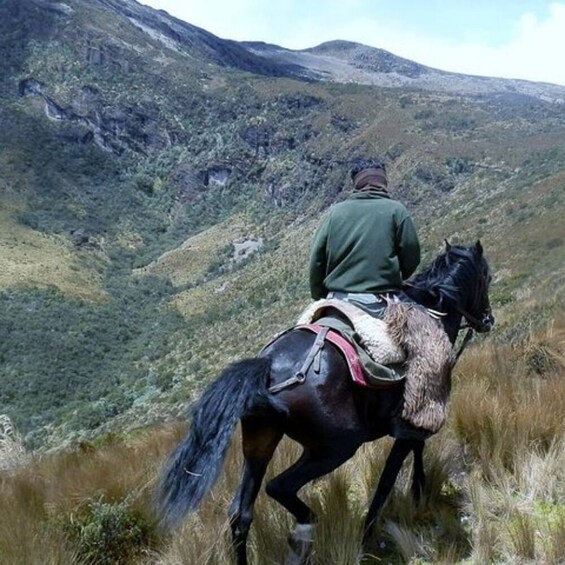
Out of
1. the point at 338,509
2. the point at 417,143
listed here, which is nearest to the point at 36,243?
the point at 417,143

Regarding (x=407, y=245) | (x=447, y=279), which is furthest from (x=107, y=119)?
(x=407, y=245)

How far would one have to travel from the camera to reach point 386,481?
4.26 m

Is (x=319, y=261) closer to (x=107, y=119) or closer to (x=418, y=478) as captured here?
(x=418, y=478)

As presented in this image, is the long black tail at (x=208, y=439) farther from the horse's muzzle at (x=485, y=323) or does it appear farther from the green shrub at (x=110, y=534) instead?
the horse's muzzle at (x=485, y=323)

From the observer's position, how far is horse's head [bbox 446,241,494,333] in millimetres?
5059

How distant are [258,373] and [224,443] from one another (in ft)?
1.40

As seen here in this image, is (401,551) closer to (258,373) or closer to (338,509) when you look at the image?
(338,509)

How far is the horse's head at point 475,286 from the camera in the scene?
5059 millimetres

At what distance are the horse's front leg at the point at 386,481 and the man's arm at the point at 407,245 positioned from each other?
3.87ft

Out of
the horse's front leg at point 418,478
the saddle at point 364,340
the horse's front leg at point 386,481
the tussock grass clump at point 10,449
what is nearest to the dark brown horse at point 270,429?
the saddle at point 364,340

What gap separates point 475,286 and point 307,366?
1.93 metres

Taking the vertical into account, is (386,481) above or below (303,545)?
above

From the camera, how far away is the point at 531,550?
3.77 m

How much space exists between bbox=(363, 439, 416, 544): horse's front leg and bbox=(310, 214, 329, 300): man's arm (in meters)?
1.19
